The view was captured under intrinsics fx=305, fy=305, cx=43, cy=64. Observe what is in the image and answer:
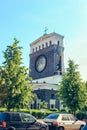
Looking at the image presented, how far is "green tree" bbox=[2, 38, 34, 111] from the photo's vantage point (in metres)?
33.3

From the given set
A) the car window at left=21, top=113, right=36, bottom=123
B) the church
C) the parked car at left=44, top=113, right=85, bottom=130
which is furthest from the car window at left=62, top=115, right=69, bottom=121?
the church

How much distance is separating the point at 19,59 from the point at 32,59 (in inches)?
2982

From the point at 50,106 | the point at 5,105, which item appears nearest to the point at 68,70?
the point at 5,105

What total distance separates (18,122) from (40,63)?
287 feet

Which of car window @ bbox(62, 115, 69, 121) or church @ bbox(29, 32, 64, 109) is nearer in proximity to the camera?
car window @ bbox(62, 115, 69, 121)

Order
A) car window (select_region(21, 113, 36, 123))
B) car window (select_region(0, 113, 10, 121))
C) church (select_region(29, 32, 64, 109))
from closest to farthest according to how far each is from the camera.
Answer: car window (select_region(0, 113, 10, 121)), car window (select_region(21, 113, 36, 123)), church (select_region(29, 32, 64, 109))

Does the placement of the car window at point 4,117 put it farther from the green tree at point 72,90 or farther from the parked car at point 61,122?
the green tree at point 72,90

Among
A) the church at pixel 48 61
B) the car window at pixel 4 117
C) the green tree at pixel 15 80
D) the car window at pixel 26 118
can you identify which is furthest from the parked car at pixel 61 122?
the church at pixel 48 61

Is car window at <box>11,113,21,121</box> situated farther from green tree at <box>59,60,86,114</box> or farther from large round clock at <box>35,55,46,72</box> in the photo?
large round clock at <box>35,55,46,72</box>

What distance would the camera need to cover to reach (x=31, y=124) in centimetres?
1970

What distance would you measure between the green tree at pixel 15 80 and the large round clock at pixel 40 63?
2691 inches

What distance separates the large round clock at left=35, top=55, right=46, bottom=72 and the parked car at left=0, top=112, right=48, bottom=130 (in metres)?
84.1

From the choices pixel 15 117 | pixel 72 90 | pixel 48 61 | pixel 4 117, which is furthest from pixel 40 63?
pixel 4 117

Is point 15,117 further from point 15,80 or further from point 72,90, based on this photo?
point 72,90
